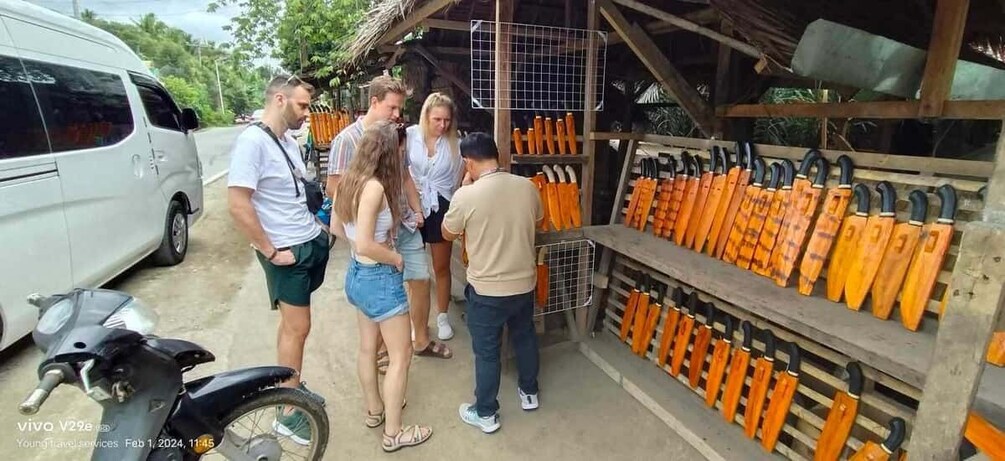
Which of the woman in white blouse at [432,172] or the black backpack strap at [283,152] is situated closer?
the black backpack strap at [283,152]

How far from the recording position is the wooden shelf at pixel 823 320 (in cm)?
143

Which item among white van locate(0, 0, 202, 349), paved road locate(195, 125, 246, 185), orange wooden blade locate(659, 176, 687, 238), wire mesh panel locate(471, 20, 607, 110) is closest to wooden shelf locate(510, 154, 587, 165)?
wire mesh panel locate(471, 20, 607, 110)

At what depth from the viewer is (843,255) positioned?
75.1 inches

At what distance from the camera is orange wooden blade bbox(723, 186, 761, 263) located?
2.30 m

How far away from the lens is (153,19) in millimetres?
46406

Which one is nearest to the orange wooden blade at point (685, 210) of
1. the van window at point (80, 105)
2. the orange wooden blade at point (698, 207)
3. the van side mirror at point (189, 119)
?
the orange wooden blade at point (698, 207)

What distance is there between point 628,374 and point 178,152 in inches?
184

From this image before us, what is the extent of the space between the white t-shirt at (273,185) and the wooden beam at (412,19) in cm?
146

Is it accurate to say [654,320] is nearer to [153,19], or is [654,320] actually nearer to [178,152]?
[178,152]

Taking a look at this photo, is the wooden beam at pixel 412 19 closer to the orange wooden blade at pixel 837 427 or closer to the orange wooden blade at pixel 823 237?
the orange wooden blade at pixel 823 237

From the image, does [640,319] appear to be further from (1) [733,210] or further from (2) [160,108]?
(2) [160,108]

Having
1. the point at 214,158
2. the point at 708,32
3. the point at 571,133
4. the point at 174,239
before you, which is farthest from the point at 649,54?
the point at 214,158

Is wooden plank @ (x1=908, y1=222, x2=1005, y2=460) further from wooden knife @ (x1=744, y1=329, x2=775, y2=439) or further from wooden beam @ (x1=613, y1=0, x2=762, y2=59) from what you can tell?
wooden beam @ (x1=613, y1=0, x2=762, y2=59)

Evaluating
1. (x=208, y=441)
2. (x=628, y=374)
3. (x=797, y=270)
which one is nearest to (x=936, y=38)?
(x=797, y=270)
